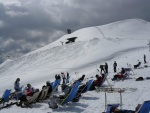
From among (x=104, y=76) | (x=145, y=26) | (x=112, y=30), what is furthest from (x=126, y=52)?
(x=145, y=26)

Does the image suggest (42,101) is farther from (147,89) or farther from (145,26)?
(145,26)

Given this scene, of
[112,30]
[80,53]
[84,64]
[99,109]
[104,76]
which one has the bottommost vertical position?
[99,109]

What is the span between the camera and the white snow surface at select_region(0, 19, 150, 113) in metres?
13.9

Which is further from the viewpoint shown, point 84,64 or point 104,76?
point 84,64

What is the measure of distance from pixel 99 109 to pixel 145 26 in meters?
116

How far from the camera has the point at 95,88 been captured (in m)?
18.1

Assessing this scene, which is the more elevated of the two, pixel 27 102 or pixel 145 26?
pixel 145 26

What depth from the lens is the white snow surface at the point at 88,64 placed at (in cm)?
1392

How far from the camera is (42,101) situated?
16062 mm

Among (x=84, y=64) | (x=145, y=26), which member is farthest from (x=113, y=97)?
(x=145, y=26)

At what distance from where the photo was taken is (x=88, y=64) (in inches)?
2002

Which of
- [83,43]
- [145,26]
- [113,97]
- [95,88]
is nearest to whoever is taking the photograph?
[113,97]

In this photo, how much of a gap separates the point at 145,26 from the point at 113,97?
372ft

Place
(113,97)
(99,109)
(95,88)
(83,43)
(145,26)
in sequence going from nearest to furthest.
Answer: (99,109), (113,97), (95,88), (83,43), (145,26)
